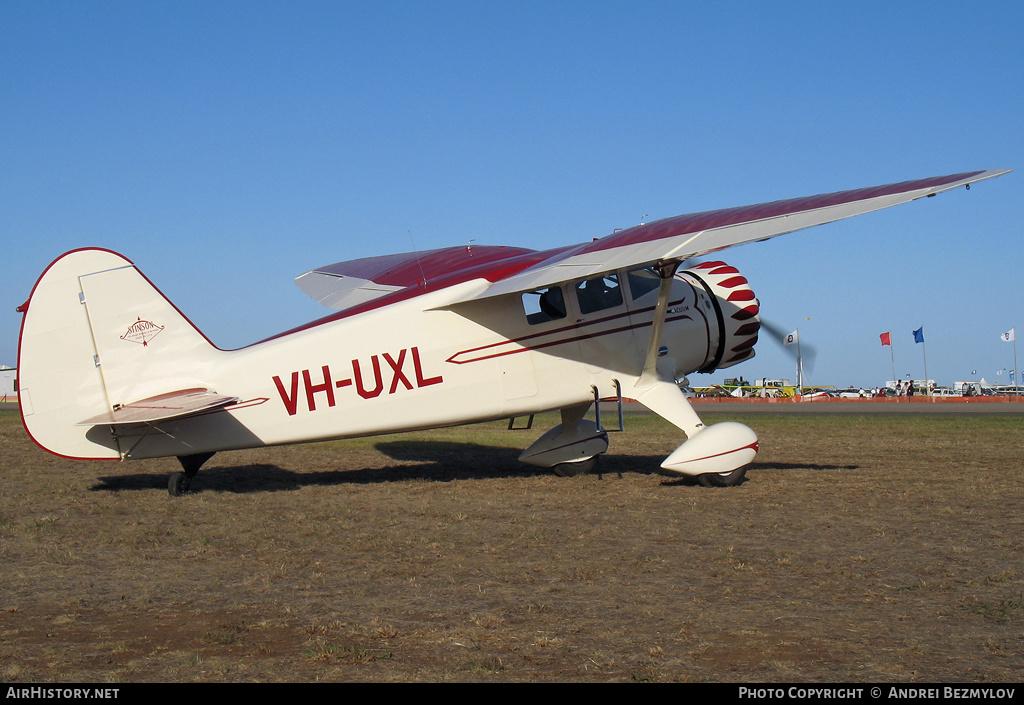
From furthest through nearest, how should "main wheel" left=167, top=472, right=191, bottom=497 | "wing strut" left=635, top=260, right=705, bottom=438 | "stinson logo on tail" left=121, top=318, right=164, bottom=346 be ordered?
"wing strut" left=635, top=260, right=705, bottom=438 < "main wheel" left=167, top=472, right=191, bottom=497 < "stinson logo on tail" left=121, top=318, right=164, bottom=346

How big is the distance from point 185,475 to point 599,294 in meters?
5.16

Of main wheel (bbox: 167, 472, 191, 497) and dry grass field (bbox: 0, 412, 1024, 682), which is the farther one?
main wheel (bbox: 167, 472, 191, 497)

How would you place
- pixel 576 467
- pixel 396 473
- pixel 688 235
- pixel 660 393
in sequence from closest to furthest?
pixel 688 235
pixel 660 393
pixel 576 467
pixel 396 473

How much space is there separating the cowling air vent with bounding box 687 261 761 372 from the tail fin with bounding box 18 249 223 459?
245 inches

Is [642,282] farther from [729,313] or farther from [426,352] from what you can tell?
[426,352]

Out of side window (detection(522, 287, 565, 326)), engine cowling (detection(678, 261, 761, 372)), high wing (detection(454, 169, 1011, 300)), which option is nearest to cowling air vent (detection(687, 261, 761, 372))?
engine cowling (detection(678, 261, 761, 372))

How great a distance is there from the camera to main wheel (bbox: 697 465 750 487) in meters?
9.17

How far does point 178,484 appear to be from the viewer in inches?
349

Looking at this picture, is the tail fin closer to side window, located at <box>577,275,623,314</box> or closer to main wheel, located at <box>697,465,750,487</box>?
side window, located at <box>577,275,623,314</box>

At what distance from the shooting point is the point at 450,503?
336 inches

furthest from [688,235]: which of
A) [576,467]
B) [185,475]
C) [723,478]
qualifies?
[185,475]

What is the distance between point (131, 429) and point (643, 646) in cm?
662

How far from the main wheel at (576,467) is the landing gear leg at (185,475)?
174 inches

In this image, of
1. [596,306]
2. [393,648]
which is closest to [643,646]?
[393,648]
